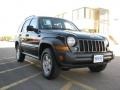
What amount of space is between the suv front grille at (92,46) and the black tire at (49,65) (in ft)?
2.58

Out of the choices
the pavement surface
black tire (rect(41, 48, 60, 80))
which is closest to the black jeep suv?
black tire (rect(41, 48, 60, 80))

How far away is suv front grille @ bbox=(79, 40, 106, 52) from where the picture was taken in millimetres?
6312

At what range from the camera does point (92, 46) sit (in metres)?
6.50

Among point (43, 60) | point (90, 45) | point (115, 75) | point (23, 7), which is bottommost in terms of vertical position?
point (115, 75)

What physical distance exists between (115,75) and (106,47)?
3.42 ft

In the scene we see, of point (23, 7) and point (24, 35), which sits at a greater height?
point (23, 7)

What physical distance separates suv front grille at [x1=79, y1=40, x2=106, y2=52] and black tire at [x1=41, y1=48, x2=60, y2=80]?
2.58 feet

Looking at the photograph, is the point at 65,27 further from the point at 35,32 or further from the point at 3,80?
the point at 3,80

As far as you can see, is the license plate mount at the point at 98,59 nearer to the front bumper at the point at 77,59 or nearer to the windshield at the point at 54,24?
the front bumper at the point at 77,59

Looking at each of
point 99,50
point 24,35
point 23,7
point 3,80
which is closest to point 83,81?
point 99,50

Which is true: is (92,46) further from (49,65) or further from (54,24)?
(54,24)

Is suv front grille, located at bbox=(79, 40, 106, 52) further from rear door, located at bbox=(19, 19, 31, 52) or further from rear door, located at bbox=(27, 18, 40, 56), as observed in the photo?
rear door, located at bbox=(19, 19, 31, 52)

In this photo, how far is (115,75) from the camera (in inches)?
294

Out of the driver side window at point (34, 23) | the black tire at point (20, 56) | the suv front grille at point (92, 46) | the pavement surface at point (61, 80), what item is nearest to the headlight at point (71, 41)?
the suv front grille at point (92, 46)
